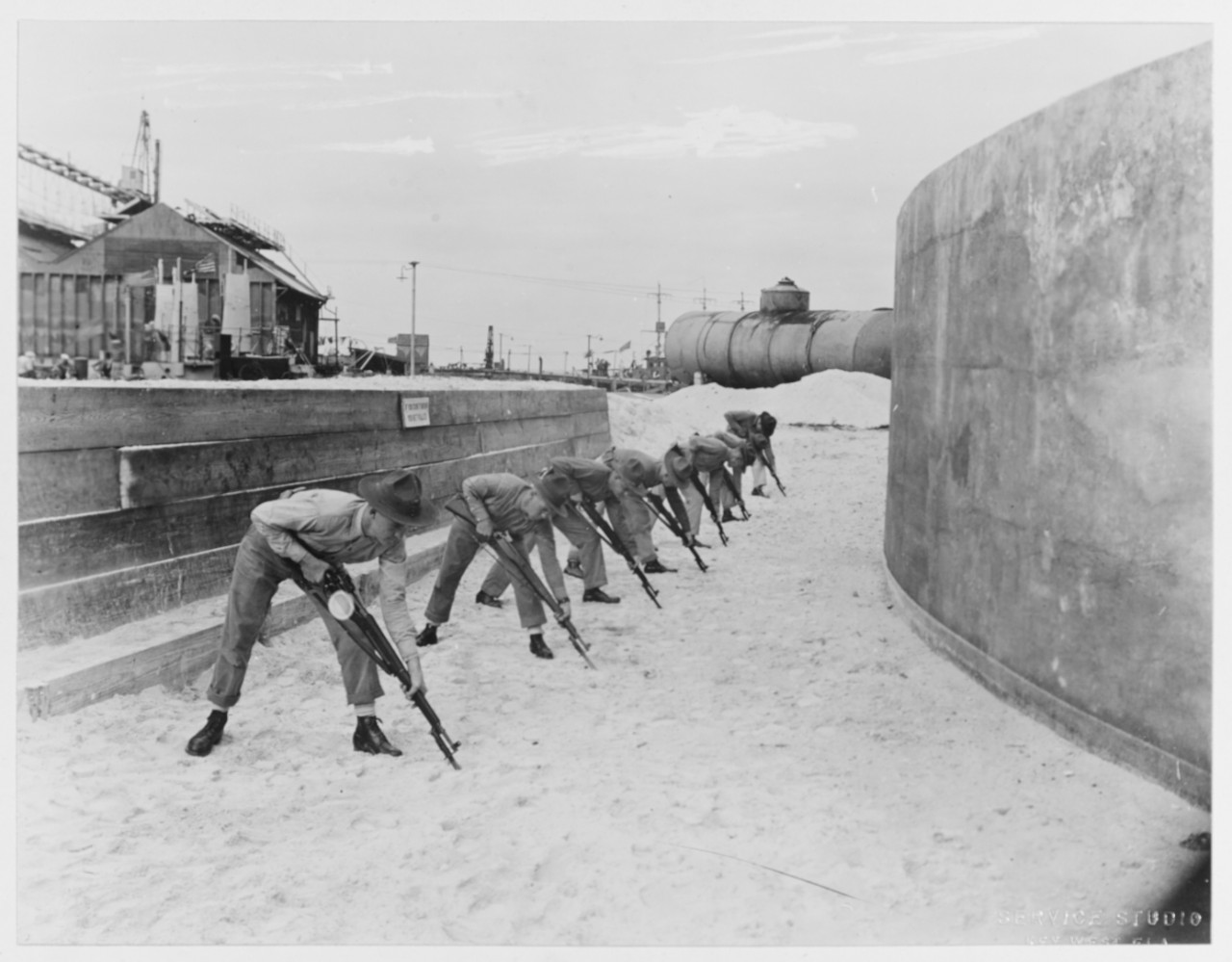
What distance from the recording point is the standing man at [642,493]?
10289mm

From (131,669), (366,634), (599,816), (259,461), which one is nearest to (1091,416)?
(599,816)

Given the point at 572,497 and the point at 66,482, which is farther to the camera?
the point at 572,497

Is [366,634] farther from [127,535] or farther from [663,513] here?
[663,513]

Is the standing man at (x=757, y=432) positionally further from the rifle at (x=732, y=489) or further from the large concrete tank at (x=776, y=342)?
the large concrete tank at (x=776, y=342)

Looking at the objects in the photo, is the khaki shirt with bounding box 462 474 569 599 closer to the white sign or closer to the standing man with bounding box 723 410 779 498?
the white sign

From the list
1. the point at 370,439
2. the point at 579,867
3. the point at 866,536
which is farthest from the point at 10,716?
the point at 866,536

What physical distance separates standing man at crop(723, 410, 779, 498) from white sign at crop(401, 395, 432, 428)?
613cm

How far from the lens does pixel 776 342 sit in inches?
1149

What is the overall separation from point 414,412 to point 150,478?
412 cm

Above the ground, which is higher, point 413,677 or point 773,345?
point 773,345

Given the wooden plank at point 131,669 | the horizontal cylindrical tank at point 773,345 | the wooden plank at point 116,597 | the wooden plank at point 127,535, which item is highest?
the horizontal cylindrical tank at point 773,345

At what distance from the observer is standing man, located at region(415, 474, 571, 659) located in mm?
7656

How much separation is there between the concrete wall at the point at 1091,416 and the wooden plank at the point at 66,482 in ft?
17.6

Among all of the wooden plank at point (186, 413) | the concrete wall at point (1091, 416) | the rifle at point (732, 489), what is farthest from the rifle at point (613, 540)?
the rifle at point (732, 489)
